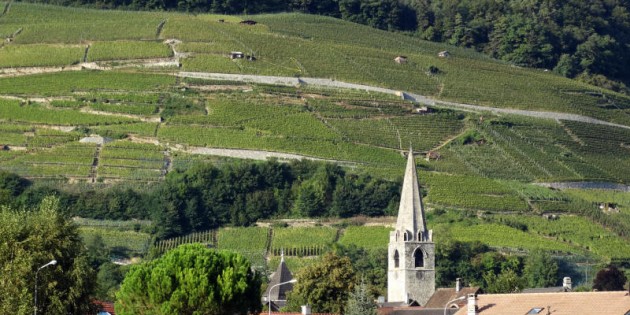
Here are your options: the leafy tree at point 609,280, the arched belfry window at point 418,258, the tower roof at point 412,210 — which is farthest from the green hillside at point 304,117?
the arched belfry window at point 418,258

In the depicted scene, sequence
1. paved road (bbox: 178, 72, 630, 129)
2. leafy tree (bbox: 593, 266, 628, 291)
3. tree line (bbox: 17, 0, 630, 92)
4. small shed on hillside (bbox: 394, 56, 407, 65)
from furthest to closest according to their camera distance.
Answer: tree line (bbox: 17, 0, 630, 92), small shed on hillside (bbox: 394, 56, 407, 65), paved road (bbox: 178, 72, 630, 129), leafy tree (bbox: 593, 266, 628, 291)

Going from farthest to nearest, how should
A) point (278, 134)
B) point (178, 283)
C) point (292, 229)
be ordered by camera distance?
point (278, 134), point (292, 229), point (178, 283)

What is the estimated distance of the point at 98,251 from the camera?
99250 millimetres

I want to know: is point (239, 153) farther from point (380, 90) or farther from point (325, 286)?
point (325, 286)

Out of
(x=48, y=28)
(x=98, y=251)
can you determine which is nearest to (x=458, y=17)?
(x=48, y=28)

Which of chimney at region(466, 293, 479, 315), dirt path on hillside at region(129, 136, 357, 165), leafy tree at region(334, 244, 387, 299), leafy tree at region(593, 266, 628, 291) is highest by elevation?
chimney at region(466, 293, 479, 315)

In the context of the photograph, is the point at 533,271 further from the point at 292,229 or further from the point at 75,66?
the point at 75,66

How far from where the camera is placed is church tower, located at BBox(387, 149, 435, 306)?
8675cm

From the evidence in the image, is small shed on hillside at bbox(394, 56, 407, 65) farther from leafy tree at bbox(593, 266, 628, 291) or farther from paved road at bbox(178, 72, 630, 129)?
leafy tree at bbox(593, 266, 628, 291)

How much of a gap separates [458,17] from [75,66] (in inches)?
Result: 1834

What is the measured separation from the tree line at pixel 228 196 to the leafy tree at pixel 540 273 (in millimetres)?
14321

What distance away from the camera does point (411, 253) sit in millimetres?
87375

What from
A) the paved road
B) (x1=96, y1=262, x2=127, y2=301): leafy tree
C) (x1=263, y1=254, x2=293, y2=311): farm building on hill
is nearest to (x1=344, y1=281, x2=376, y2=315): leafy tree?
(x1=263, y1=254, x2=293, y2=311): farm building on hill

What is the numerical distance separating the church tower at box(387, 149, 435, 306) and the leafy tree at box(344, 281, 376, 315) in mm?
20749
